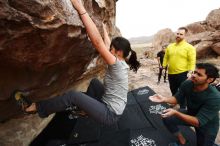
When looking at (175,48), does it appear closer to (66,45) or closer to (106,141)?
(106,141)

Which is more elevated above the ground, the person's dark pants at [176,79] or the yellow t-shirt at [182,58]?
the yellow t-shirt at [182,58]

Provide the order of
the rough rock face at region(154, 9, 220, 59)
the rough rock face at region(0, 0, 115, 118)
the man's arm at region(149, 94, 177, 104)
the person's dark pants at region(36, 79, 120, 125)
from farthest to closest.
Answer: the rough rock face at region(154, 9, 220, 59), the man's arm at region(149, 94, 177, 104), the person's dark pants at region(36, 79, 120, 125), the rough rock face at region(0, 0, 115, 118)

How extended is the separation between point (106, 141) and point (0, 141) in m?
1.95

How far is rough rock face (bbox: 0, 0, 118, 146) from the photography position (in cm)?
273

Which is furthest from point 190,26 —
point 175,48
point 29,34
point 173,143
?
point 29,34

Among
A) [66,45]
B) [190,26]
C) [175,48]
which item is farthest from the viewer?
[190,26]

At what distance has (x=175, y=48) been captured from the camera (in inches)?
247

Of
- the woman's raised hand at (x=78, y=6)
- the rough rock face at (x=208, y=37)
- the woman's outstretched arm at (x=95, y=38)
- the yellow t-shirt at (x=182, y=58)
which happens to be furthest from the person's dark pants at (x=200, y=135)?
the rough rock face at (x=208, y=37)

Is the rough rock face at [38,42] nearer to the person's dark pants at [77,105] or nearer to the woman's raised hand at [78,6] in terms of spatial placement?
the woman's raised hand at [78,6]

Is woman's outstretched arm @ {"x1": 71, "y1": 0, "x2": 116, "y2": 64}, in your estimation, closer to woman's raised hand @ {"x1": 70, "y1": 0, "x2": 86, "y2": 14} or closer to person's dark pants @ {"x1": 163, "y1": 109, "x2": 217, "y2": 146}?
woman's raised hand @ {"x1": 70, "y1": 0, "x2": 86, "y2": 14}

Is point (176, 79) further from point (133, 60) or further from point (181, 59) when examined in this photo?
point (133, 60)

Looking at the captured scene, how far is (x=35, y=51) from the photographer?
331 centimetres

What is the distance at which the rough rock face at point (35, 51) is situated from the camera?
8.97 feet

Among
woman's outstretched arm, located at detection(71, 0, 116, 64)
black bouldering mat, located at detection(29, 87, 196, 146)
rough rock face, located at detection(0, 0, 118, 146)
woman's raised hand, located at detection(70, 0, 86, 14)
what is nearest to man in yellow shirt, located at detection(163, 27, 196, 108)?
black bouldering mat, located at detection(29, 87, 196, 146)
